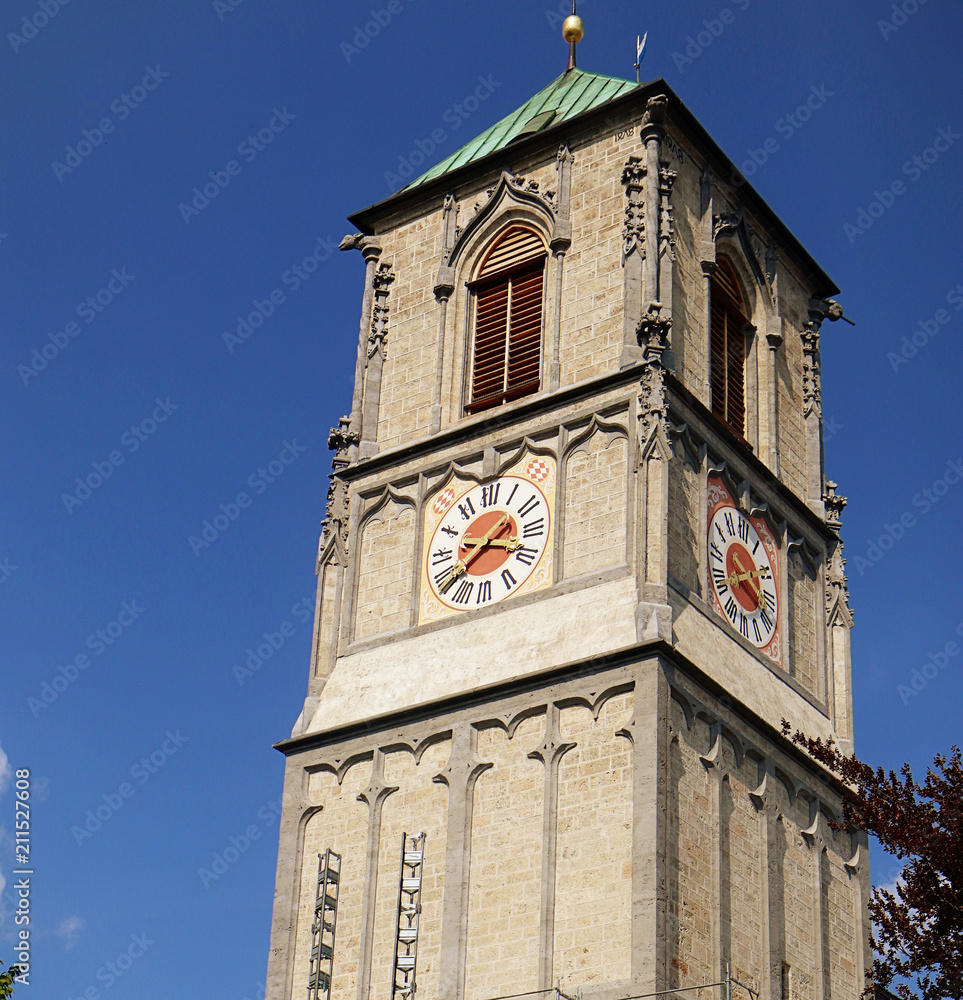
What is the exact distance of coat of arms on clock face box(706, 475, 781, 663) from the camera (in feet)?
116

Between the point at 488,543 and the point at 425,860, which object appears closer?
the point at 425,860

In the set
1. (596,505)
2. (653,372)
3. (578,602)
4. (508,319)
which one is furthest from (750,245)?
(578,602)

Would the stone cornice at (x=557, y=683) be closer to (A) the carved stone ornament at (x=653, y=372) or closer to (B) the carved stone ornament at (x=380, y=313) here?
(A) the carved stone ornament at (x=653, y=372)

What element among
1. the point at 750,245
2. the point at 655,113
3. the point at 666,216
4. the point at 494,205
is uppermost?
the point at 655,113

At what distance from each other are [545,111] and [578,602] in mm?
11562

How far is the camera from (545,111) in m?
41.4

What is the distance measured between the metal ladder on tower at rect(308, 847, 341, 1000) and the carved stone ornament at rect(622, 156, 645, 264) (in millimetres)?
11109

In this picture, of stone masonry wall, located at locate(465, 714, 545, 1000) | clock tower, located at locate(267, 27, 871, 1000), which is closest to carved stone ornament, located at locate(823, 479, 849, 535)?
clock tower, located at locate(267, 27, 871, 1000)

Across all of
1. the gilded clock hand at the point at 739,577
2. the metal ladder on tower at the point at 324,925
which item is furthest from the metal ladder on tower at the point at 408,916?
the gilded clock hand at the point at 739,577

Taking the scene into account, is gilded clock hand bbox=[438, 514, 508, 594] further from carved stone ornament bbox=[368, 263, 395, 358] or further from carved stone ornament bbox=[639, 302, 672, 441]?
carved stone ornament bbox=[368, 263, 395, 358]

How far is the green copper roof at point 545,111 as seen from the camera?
40.5 meters

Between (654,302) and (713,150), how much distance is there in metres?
4.74

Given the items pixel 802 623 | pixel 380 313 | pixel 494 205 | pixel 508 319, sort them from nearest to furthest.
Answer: pixel 802 623 < pixel 508 319 < pixel 494 205 < pixel 380 313

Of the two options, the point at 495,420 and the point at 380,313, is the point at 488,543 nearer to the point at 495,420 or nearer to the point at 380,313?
the point at 495,420
